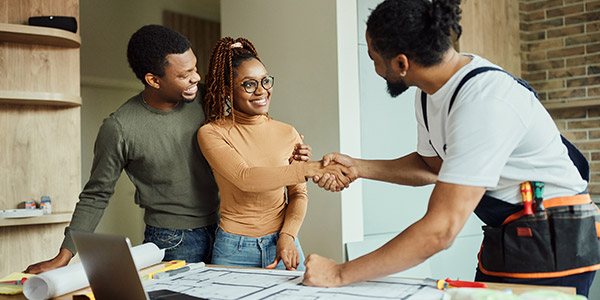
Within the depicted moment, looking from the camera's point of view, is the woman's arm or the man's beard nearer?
the man's beard

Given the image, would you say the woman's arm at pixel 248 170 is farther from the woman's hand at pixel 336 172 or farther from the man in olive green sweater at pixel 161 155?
the man in olive green sweater at pixel 161 155

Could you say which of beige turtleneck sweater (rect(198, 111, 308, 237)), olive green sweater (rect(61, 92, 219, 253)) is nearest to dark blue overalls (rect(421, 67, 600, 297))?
beige turtleneck sweater (rect(198, 111, 308, 237))

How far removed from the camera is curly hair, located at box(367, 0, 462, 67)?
131cm

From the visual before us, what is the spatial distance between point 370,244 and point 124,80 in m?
2.85

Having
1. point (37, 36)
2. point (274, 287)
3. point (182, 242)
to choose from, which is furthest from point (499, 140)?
point (37, 36)

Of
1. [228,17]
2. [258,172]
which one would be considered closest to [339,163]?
[258,172]

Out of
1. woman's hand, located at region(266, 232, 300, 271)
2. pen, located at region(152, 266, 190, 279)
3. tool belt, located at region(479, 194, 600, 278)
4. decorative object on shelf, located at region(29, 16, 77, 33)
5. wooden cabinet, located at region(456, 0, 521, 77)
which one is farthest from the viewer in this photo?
wooden cabinet, located at region(456, 0, 521, 77)

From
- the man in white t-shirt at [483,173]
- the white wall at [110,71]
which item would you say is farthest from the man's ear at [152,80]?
the white wall at [110,71]

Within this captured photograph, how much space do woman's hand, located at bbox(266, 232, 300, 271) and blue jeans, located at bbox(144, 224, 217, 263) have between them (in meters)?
0.29

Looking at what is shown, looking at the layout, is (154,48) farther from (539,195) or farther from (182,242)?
(539,195)

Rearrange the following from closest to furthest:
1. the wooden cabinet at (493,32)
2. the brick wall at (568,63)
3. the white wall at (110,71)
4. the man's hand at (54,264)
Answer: the man's hand at (54,264) < the wooden cabinet at (493,32) < the brick wall at (568,63) < the white wall at (110,71)

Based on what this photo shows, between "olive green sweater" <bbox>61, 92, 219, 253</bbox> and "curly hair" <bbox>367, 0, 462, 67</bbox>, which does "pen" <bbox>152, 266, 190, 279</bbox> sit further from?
"curly hair" <bbox>367, 0, 462, 67</bbox>

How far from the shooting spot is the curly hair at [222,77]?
1923mm

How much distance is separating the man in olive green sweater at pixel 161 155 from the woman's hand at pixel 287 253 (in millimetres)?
286
